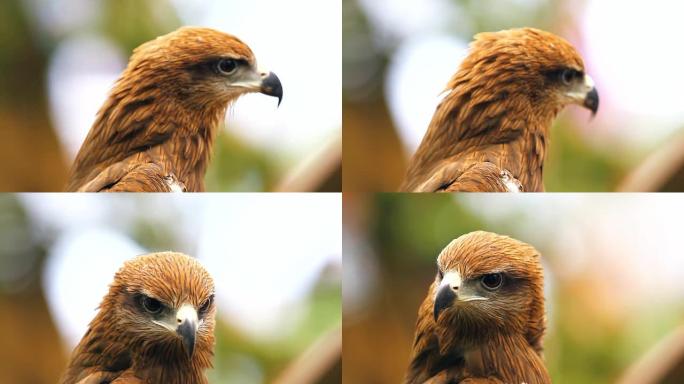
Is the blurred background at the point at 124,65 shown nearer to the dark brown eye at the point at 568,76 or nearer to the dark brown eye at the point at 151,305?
the dark brown eye at the point at 151,305

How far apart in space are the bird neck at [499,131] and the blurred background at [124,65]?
1.06 feet

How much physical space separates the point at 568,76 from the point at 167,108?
1058 mm

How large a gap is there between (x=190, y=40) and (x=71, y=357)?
3.05 ft

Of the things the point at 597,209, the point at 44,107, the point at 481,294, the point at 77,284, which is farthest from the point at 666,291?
the point at 44,107

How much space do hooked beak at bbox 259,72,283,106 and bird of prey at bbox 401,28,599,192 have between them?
1.52 feet

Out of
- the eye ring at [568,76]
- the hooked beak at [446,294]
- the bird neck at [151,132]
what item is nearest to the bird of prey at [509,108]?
the eye ring at [568,76]

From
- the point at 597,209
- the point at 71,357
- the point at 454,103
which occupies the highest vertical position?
the point at 454,103

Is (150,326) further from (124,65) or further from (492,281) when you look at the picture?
(492,281)

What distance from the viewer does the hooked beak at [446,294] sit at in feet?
7.00

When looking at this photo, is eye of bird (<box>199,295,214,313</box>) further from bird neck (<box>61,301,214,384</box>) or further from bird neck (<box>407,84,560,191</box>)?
bird neck (<box>407,84,560,191</box>)

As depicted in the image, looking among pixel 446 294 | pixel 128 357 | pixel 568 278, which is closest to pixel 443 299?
pixel 446 294

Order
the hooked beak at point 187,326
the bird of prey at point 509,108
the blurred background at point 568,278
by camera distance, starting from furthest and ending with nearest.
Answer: the blurred background at point 568,278, the bird of prey at point 509,108, the hooked beak at point 187,326

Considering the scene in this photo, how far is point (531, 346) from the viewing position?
2.22 m

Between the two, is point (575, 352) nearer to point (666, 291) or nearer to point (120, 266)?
point (666, 291)
